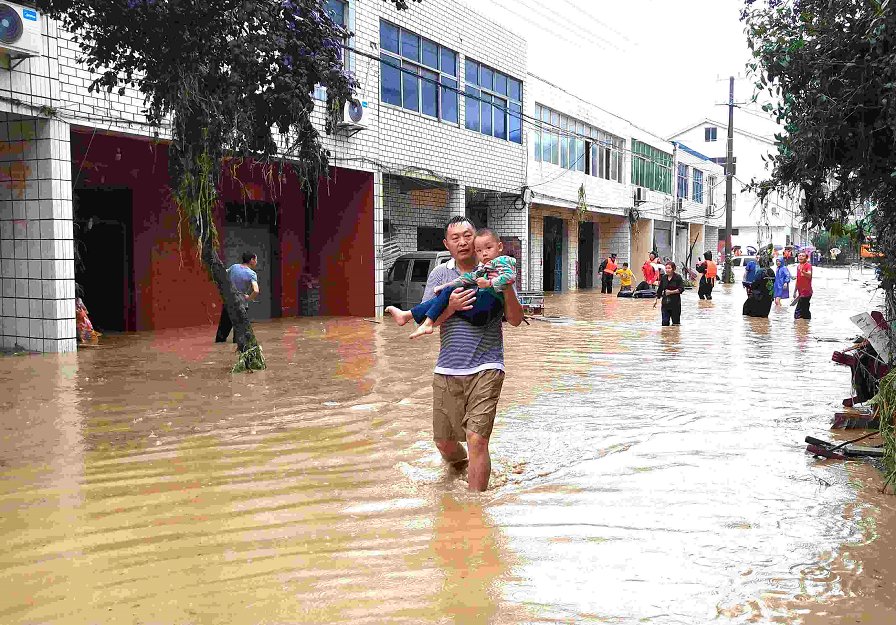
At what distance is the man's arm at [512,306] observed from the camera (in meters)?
4.86

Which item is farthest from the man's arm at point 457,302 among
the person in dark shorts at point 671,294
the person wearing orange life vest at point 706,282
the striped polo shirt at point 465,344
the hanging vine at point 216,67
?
the person wearing orange life vest at point 706,282

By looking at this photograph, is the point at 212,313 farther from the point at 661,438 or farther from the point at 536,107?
the point at 536,107

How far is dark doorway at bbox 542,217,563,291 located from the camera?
36.9 m

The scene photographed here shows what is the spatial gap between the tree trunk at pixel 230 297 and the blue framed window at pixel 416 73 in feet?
34.1

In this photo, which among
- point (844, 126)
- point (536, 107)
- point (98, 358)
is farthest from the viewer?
point (536, 107)

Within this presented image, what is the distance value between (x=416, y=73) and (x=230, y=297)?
38.3ft

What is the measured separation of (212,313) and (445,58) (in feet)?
33.7

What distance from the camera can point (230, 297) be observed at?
1111 centimetres

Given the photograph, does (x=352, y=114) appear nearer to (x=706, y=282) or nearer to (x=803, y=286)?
(x=803, y=286)

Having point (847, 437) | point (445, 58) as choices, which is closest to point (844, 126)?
point (847, 437)

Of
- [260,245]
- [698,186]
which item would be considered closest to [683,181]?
[698,186]

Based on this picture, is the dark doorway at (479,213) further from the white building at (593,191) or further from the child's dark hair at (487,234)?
the child's dark hair at (487,234)

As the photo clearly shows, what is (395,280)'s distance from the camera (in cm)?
2114

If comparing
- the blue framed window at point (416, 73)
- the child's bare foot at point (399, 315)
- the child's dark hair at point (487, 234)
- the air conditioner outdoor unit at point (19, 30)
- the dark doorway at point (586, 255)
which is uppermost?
the blue framed window at point (416, 73)
